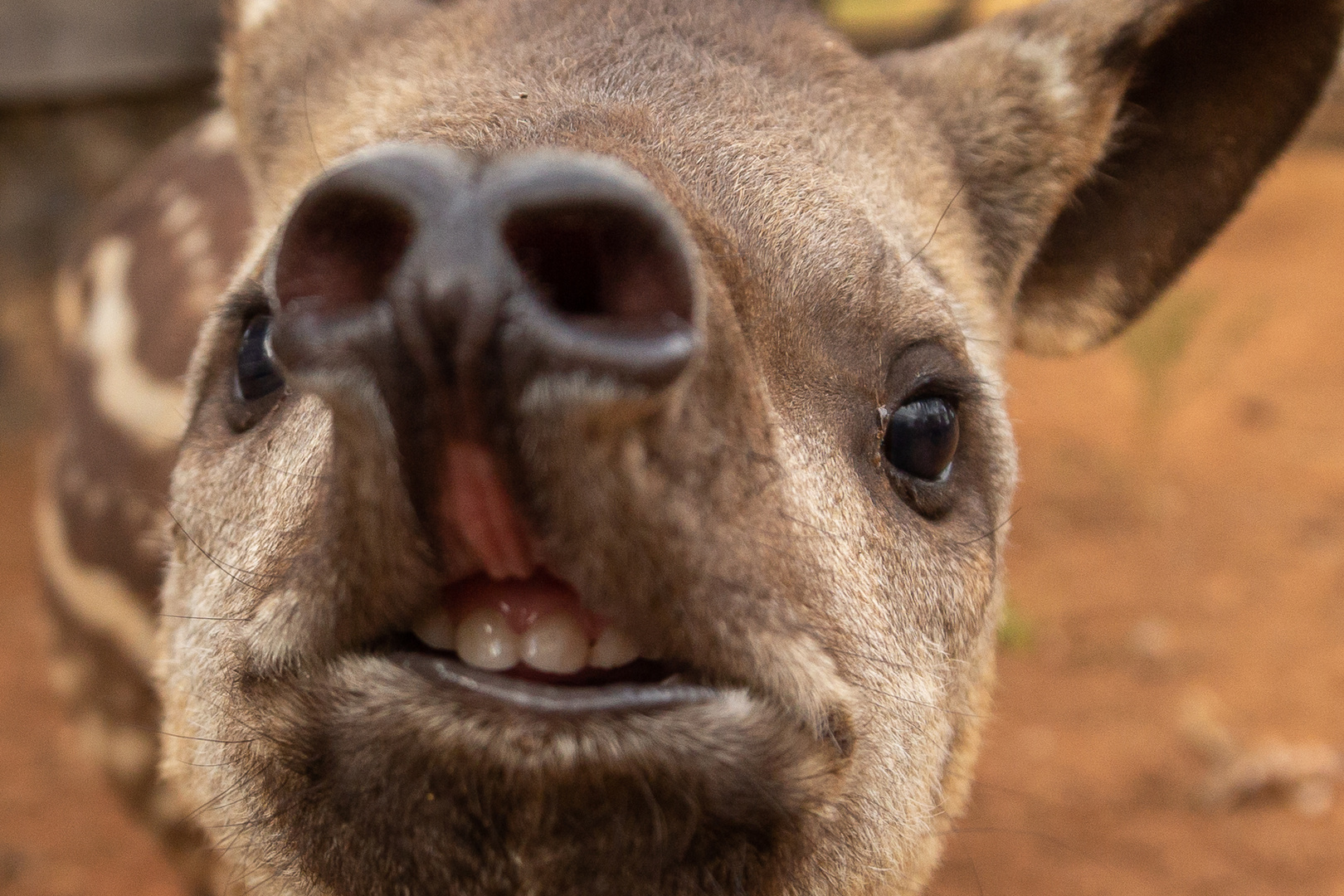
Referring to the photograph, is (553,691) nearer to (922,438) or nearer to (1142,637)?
(922,438)

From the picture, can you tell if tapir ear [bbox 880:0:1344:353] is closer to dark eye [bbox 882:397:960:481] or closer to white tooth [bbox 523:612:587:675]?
dark eye [bbox 882:397:960:481]

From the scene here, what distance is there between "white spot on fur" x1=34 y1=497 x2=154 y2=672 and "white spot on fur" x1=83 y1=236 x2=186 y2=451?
0.46 metres

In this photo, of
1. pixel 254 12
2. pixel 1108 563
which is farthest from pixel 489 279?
pixel 1108 563

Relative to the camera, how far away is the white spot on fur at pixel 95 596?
373 cm

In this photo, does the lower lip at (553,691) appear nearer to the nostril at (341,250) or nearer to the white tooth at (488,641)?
the white tooth at (488,641)

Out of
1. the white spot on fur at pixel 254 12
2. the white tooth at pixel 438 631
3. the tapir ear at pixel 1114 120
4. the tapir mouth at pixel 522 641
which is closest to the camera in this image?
the tapir mouth at pixel 522 641

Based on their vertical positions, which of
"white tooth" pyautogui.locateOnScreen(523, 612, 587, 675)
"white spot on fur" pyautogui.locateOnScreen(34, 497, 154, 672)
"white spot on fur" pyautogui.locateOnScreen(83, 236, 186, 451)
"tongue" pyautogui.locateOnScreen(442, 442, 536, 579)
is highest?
"tongue" pyautogui.locateOnScreen(442, 442, 536, 579)

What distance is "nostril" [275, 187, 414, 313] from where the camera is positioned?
4.46ft

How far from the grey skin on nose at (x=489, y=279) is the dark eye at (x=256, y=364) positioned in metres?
0.83

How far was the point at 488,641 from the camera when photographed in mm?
1510

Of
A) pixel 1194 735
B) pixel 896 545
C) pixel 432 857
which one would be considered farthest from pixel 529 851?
pixel 1194 735

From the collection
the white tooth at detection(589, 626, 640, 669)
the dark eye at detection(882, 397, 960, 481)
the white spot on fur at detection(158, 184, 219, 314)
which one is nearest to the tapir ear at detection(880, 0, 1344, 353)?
the dark eye at detection(882, 397, 960, 481)

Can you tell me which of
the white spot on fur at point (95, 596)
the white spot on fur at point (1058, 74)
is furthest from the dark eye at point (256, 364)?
the white spot on fur at point (1058, 74)

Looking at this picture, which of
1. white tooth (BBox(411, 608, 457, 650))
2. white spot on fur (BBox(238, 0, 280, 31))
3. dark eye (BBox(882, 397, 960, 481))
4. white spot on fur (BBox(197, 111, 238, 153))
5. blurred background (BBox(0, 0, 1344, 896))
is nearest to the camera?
white tooth (BBox(411, 608, 457, 650))
